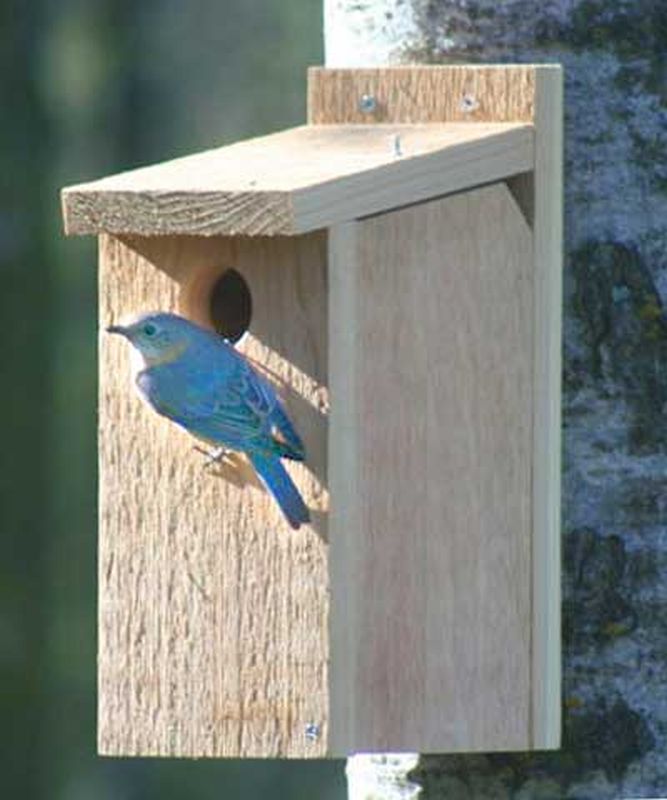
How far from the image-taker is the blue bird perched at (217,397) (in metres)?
3.57

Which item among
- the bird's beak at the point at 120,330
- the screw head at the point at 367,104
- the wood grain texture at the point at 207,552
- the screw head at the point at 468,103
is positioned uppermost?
the screw head at the point at 367,104

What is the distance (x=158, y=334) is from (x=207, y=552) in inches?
11.6

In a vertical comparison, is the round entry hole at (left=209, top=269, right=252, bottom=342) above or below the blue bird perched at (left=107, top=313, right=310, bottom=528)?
above

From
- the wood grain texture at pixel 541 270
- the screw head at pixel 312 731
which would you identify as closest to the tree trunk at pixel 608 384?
the wood grain texture at pixel 541 270

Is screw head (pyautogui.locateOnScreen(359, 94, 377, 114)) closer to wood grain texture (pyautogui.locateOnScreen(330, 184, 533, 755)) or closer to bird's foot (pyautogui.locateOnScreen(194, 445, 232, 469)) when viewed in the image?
wood grain texture (pyautogui.locateOnScreen(330, 184, 533, 755))

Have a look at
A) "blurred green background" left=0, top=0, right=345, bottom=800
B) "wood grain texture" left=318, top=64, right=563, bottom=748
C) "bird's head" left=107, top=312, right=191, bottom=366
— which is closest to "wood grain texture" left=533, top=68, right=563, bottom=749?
"wood grain texture" left=318, top=64, right=563, bottom=748

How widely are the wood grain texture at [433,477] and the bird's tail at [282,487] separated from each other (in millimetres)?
50

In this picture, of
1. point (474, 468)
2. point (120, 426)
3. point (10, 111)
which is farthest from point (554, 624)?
point (10, 111)

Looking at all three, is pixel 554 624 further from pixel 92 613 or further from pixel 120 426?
pixel 92 613

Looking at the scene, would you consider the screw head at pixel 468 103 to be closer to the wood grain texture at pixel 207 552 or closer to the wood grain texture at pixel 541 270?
the wood grain texture at pixel 541 270

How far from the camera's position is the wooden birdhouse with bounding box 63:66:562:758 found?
11.7 ft

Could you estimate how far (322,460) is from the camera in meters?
3.59

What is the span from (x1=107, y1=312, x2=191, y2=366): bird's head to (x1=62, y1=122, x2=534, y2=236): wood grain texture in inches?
5.0

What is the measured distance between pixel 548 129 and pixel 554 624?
67 cm
